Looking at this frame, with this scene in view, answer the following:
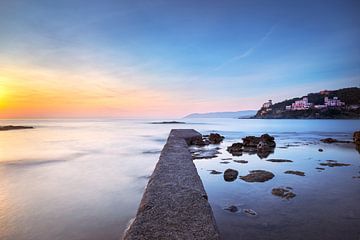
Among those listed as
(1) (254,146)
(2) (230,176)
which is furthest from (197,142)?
(2) (230,176)

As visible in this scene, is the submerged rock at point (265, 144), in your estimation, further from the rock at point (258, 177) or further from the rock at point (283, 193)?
the rock at point (283, 193)

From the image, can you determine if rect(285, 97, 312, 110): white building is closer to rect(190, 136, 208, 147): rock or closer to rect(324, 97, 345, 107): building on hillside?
rect(324, 97, 345, 107): building on hillside

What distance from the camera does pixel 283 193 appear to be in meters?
7.71

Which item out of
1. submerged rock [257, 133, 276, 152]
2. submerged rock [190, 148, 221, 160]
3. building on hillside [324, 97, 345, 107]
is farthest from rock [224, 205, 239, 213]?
building on hillside [324, 97, 345, 107]

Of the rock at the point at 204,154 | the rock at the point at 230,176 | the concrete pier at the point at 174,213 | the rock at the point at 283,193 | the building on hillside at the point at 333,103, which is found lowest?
the rock at the point at 204,154

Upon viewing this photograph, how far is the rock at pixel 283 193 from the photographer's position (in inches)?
296

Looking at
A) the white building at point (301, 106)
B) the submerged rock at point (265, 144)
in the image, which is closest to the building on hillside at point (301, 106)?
the white building at point (301, 106)

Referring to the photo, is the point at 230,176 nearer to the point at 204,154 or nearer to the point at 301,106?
the point at 204,154

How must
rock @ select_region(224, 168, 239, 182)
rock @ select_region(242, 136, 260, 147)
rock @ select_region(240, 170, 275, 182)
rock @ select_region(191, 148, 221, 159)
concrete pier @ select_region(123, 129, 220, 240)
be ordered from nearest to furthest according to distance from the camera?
concrete pier @ select_region(123, 129, 220, 240), rock @ select_region(240, 170, 275, 182), rock @ select_region(224, 168, 239, 182), rock @ select_region(191, 148, 221, 159), rock @ select_region(242, 136, 260, 147)

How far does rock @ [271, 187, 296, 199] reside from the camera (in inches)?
296

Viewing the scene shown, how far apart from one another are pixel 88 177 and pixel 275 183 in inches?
328

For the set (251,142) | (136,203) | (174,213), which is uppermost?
(174,213)

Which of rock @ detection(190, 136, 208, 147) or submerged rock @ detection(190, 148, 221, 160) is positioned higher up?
rock @ detection(190, 136, 208, 147)

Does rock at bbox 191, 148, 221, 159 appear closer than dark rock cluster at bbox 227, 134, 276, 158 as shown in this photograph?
Yes
